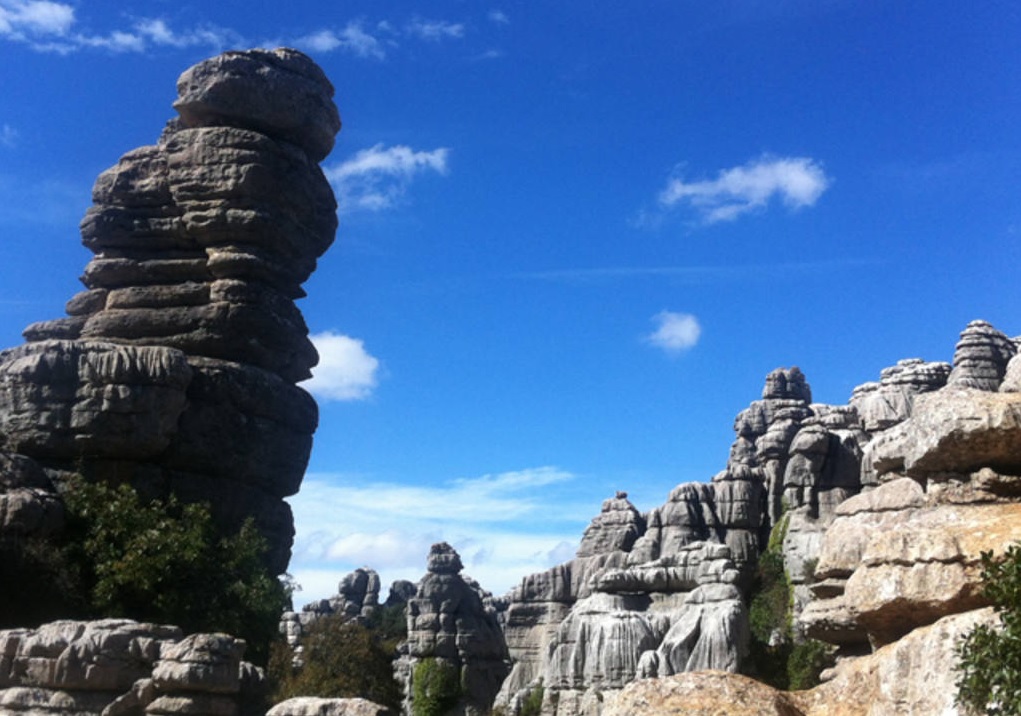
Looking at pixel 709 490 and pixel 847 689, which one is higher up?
pixel 709 490

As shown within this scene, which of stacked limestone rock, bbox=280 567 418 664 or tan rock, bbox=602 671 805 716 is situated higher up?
stacked limestone rock, bbox=280 567 418 664

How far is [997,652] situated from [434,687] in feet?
136

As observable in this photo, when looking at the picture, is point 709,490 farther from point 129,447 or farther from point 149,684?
point 149,684

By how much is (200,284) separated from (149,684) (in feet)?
67.8

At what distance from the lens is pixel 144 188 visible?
3619 cm

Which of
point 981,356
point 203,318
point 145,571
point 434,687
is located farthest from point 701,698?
point 981,356

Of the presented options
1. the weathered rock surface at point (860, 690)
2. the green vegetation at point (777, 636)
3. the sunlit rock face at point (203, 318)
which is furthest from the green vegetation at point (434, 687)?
the weathered rock surface at point (860, 690)

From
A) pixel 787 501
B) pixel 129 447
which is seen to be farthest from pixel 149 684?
pixel 787 501

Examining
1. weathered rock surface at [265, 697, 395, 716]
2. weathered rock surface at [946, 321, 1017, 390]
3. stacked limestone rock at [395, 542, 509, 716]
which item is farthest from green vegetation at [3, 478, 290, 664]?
weathered rock surface at [946, 321, 1017, 390]

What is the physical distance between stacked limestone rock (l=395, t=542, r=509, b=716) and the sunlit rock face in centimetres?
1623

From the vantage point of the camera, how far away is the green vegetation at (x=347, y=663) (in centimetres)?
3944

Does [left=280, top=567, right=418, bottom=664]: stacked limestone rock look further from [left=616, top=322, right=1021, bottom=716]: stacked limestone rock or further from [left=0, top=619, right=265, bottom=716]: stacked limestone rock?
[left=616, top=322, right=1021, bottom=716]: stacked limestone rock

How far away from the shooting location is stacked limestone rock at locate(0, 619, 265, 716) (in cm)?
1520

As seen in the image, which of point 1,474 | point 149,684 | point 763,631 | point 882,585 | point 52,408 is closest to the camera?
point 882,585
